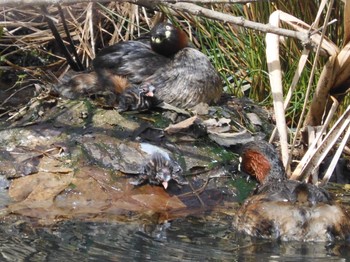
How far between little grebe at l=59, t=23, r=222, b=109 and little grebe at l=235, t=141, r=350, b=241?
5.72 ft

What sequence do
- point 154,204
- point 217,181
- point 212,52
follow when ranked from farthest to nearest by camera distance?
point 212,52
point 217,181
point 154,204

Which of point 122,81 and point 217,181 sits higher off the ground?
point 122,81

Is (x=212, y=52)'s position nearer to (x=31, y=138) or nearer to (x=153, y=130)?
(x=153, y=130)

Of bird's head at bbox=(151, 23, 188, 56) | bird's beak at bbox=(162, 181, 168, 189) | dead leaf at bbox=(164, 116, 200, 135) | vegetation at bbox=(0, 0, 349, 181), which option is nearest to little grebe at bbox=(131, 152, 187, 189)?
bird's beak at bbox=(162, 181, 168, 189)

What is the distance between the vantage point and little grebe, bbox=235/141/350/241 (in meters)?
4.55

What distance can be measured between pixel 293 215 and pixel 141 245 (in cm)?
80

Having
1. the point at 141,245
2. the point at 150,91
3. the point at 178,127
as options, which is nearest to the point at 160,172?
the point at 178,127

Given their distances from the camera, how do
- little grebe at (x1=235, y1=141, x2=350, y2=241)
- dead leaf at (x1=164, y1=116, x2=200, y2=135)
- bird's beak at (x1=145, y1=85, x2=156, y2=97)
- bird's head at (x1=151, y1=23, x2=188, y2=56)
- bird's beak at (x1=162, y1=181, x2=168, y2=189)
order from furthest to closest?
bird's head at (x1=151, y1=23, x2=188, y2=56) < bird's beak at (x1=145, y1=85, x2=156, y2=97) < dead leaf at (x1=164, y1=116, x2=200, y2=135) < bird's beak at (x1=162, y1=181, x2=168, y2=189) < little grebe at (x1=235, y1=141, x2=350, y2=241)

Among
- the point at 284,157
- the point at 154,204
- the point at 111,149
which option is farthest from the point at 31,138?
the point at 284,157

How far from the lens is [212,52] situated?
770cm

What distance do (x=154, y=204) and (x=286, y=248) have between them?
1186 mm

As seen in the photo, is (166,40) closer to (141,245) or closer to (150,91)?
(150,91)

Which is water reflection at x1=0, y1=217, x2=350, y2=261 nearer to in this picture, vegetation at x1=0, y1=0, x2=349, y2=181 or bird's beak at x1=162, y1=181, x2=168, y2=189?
bird's beak at x1=162, y1=181, x2=168, y2=189

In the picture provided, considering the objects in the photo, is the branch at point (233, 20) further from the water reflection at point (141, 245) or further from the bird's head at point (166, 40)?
the bird's head at point (166, 40)
